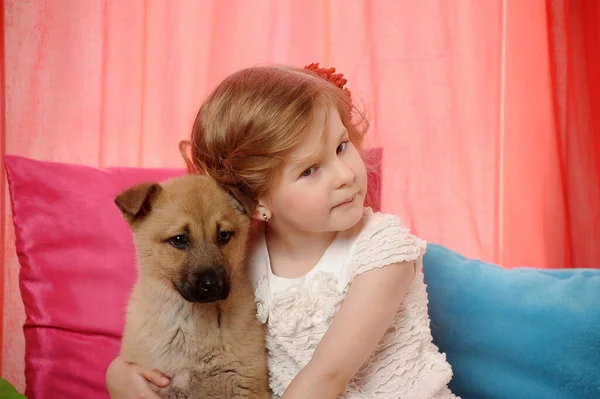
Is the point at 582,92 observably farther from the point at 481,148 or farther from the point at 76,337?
the point at 76,337

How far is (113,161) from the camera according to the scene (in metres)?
3.08

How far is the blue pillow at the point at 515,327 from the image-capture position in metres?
1.89

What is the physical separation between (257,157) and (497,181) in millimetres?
1638

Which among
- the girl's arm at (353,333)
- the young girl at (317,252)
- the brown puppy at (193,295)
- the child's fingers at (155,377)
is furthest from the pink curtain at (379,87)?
the child's fingers at (155,377)

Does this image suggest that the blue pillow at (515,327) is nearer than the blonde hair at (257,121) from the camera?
No

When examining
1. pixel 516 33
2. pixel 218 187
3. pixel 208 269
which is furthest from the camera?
pixel 516 33

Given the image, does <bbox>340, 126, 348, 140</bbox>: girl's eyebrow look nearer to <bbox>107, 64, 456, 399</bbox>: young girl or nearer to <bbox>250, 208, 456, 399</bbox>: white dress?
<bbox>107, 64, 456, 399</bbox>: young girl

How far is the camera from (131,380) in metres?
1.80

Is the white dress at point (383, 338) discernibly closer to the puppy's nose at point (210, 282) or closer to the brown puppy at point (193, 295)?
the brown puppy at point (193, 295)

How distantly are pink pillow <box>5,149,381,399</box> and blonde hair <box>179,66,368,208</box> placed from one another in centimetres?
60

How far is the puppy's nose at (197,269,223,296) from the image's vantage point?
1.70 meters

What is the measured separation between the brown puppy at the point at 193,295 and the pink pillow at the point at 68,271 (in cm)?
40

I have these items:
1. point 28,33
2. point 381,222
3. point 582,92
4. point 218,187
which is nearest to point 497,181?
point 582,92

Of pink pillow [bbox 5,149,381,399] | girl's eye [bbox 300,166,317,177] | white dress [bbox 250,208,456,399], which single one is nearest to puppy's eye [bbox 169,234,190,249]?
white dress [bbox 250,208,456,399]
